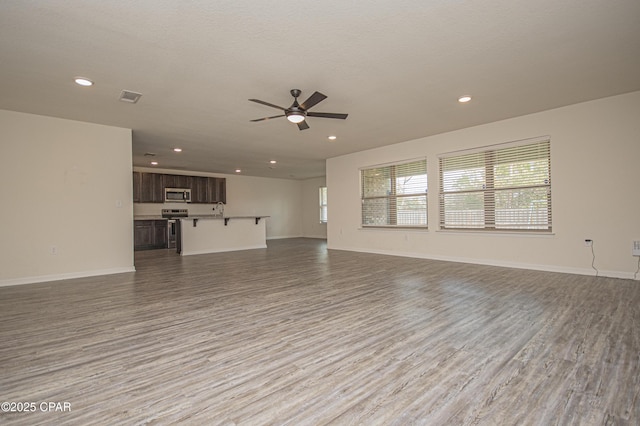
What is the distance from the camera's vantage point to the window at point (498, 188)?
4996 mm

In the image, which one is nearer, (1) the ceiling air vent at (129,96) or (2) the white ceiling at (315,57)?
(2) the white ceiling at (315,57)

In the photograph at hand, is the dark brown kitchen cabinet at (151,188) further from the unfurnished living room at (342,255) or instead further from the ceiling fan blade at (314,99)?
the ceiling fan blade at (314,99)

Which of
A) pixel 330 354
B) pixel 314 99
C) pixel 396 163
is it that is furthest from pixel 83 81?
pixel 396 163

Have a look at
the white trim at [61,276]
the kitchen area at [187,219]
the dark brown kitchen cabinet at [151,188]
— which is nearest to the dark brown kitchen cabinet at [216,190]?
the kitchen area at [187,219]

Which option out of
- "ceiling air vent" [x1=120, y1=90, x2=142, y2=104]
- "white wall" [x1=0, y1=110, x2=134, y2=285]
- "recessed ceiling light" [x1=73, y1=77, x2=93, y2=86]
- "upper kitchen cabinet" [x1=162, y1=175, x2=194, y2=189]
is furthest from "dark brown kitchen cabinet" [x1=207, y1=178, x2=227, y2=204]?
"recessed ceiling light" [x1=73, y1=77, x2=93, y2=86]

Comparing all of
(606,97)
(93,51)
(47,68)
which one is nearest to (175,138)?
(47,68)

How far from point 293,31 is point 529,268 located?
5.09m

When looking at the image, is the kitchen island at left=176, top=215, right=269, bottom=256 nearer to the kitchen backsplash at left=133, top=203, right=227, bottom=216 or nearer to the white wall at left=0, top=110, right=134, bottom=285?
the kitchen backsplash at left=133, top=203, right=227, bottom=216

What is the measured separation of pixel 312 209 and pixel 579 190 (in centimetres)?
900

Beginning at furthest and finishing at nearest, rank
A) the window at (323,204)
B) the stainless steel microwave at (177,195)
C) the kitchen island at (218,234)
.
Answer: the window at (323,204), the stainless steel microwave at (177,195), the kitchen island at (218,234)

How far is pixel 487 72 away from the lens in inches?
135

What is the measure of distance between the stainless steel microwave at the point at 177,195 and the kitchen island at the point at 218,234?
6.24 ft

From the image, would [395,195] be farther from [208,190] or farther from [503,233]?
[208,190]

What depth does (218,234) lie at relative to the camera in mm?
8188
